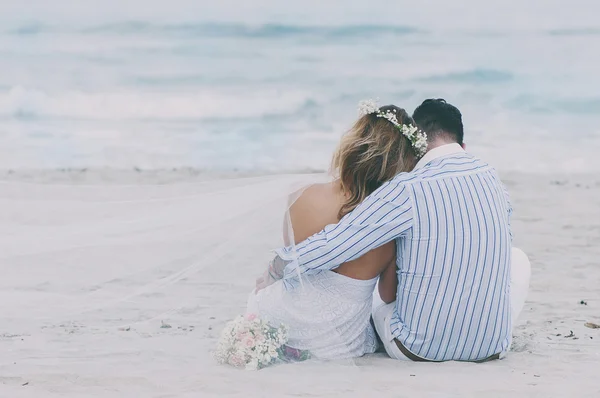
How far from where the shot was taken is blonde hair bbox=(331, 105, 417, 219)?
4520 mm

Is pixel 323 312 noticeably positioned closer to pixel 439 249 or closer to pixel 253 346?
pixel 253 346

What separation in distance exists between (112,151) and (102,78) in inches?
217

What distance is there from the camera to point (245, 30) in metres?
28.8

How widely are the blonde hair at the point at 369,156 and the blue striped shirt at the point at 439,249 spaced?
0.40 feet

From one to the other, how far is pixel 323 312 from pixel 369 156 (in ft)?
2.73

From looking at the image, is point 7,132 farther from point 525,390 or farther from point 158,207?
point 525,390

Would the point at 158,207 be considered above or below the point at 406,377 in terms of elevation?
above

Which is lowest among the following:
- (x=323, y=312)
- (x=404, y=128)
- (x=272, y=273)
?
(x=323, y=312)

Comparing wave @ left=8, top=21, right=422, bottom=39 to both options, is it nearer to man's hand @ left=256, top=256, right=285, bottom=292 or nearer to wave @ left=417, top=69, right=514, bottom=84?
wave @ left=417, top=69, right=514, bottom=84

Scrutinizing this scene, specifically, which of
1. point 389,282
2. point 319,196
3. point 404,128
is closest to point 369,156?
point 404,128

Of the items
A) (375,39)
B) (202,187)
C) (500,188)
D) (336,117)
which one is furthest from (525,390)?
(375,39)

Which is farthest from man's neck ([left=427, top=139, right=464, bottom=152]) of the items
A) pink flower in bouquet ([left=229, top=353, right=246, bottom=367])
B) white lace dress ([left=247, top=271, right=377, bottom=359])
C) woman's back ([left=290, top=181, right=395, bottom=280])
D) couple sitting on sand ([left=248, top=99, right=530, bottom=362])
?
pink flower in bouquet ([left=229, top=353, right=246, bottom=367])

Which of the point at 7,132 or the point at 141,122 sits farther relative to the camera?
the point at 141,122

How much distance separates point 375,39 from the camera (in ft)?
90.4
